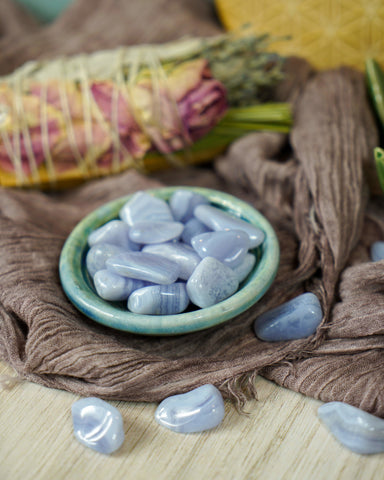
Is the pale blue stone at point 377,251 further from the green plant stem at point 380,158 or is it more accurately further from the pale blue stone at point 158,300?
the pale blue stone at point 158,300

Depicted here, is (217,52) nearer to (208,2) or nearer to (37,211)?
(208,2)

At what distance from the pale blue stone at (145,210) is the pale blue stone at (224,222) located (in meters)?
0.04

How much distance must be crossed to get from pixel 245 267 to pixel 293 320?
0.08 meters

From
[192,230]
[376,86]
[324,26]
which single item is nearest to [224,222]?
[192,230]

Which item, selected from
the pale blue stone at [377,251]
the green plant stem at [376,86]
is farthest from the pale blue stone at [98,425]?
the green plant stem at [376,86]

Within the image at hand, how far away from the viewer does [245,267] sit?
21.0 inches

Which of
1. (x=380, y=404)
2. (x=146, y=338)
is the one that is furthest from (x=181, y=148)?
(x=380, y=404)

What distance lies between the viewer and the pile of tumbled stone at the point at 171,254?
490mm

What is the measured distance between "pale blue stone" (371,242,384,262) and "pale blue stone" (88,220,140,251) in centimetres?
29

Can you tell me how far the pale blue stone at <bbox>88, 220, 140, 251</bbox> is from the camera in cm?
56

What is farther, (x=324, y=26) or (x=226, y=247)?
(x=324, y=26)

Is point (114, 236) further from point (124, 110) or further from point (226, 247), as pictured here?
point (124, 110)

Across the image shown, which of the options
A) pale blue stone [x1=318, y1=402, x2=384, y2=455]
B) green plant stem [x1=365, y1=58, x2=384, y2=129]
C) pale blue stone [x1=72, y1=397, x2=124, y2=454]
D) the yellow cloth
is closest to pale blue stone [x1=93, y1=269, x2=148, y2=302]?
pale blue stone [x1=72, y1=397, x2=124, y2=454]

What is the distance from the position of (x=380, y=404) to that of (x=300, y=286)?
6.9 inches
